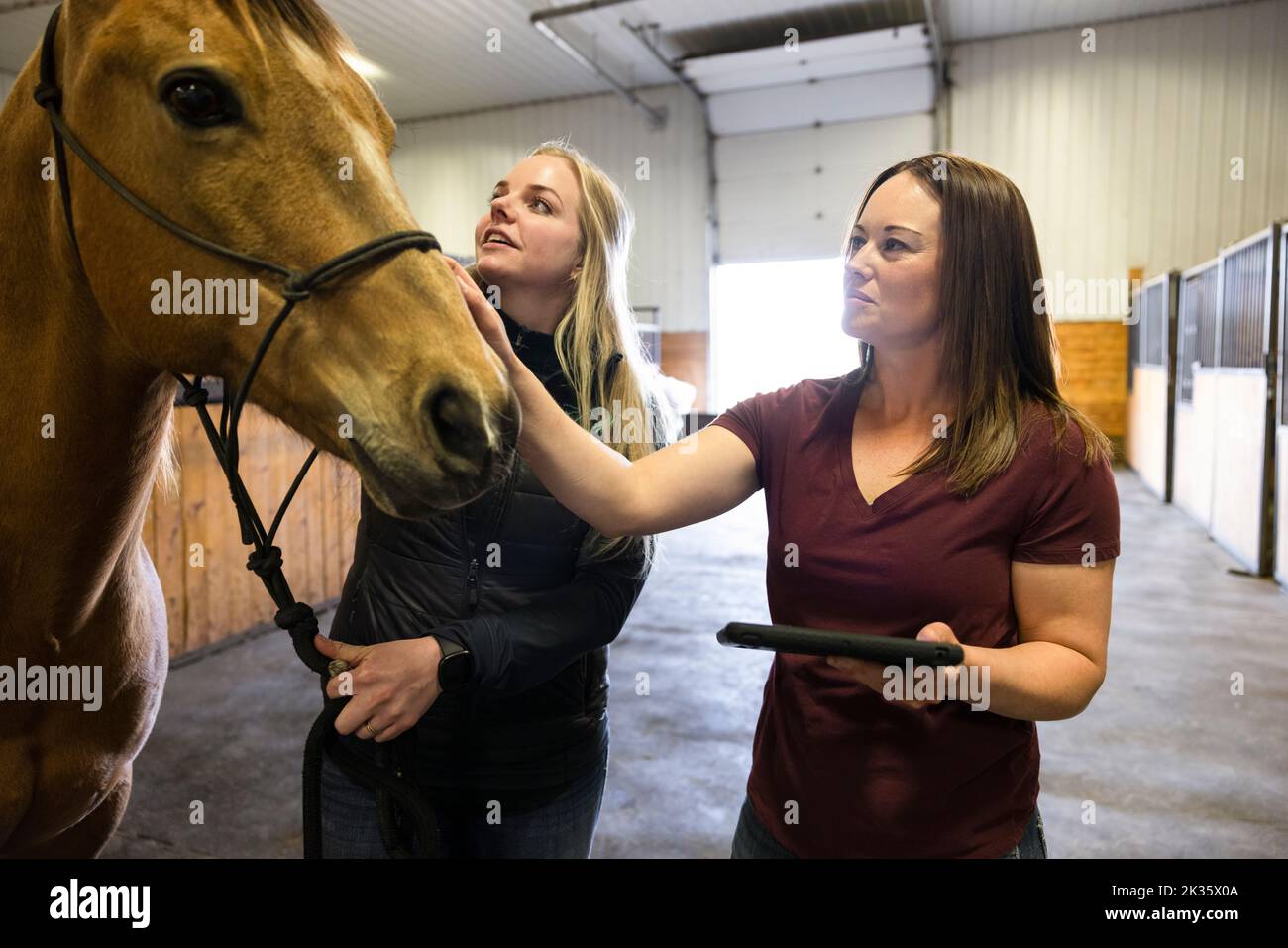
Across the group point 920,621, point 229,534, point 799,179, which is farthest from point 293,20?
point 799,179

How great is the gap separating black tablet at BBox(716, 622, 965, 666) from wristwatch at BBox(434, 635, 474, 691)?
365 millimetres

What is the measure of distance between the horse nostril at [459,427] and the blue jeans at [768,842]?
697 mm

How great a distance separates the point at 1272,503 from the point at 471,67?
34.0ft

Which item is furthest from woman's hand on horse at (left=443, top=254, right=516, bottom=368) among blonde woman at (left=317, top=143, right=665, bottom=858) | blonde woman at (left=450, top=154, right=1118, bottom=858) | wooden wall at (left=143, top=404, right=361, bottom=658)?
wooden wall at (left=143, top=404, right=361, bottom=658)

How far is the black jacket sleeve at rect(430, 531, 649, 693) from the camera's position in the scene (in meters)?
1.09

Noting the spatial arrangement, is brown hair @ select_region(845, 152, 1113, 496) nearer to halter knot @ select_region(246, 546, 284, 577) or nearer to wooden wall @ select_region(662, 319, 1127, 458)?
halter knot @ select_region(246, 546, 284, 577)

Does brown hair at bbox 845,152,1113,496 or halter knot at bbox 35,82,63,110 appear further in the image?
brown hair at bbox 845,152,1113,496

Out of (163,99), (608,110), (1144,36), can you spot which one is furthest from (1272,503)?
→ (608,110)

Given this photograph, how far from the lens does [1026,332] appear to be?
1140 millimetres

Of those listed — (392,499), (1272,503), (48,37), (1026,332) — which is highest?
(48,37)

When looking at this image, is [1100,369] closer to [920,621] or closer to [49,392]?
[920,621]

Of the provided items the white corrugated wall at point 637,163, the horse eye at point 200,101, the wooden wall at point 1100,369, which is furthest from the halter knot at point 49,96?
the wooden wall at point 1100,369
